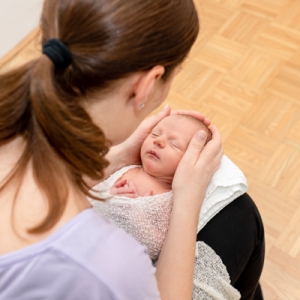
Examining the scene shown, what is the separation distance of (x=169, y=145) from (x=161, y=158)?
0.16 feet

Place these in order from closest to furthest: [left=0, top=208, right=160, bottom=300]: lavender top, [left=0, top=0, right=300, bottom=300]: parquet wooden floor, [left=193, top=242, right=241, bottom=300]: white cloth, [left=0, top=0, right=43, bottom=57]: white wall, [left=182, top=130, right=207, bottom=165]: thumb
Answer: [left=0, top=208, right=160, bottom=300]: lavender top < [left=193, top=242, right=241, bottom=300]: white cloth < [left=182, top=130, right=207, bottom=165]: thumb < [left=0, top=0, right=300, bottom=300]: parquet wooden floor < [left=0, top=0, right=43, bottom=57]: white wall

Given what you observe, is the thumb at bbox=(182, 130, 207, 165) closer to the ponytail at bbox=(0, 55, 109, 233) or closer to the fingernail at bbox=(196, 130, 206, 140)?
the fingernail at bbox=(196, 130, 206, 140)

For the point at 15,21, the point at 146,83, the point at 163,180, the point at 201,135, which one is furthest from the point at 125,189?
the point at 15,21

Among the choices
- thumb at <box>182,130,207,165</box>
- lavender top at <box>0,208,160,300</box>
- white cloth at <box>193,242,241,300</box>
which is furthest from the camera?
thumb at <box>182,130,207,165</box>

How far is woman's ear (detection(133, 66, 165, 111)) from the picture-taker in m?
0.72

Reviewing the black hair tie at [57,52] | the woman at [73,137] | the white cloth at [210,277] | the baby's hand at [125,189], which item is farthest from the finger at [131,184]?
the black hair tie at [57,52]

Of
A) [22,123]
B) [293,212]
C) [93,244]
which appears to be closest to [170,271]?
[93,244]

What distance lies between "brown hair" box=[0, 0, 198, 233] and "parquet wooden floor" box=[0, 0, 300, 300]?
105 cm

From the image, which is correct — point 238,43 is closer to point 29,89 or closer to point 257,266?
point 257,266

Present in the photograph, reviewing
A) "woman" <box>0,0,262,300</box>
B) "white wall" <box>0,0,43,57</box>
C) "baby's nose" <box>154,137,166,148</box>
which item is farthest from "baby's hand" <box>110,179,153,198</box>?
"white wall" <box>0,0,43,57</box>

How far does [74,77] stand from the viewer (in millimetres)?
678

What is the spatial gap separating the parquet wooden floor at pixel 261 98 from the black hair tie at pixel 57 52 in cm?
114

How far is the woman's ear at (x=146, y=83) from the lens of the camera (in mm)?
725

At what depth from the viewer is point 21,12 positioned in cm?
214
